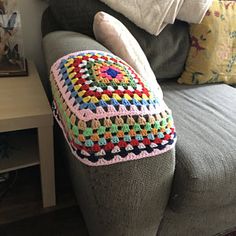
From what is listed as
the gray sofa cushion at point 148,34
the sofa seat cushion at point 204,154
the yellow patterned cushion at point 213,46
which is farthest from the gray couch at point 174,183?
the yellow patterned cushion at point 213,46

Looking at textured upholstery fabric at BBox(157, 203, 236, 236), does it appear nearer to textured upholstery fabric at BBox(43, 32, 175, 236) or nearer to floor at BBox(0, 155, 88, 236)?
textured upholstery fabric at BBox(43, 32, 175, 236)

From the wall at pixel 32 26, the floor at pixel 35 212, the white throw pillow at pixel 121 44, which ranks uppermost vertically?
the white throw pillow at pixel 121 44

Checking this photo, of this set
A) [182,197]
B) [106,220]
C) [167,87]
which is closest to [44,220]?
[106,220]

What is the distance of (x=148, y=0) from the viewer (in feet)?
3.53

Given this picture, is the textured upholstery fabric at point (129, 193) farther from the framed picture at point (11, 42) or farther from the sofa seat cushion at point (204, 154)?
the framed picture at point (11, 42)

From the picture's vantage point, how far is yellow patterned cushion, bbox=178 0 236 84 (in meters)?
1.18

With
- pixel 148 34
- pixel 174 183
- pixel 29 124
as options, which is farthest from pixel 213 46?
pixel 29 124

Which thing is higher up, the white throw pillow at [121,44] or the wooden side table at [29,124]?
the white throw pillow at [121,44]

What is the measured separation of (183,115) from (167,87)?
252mm

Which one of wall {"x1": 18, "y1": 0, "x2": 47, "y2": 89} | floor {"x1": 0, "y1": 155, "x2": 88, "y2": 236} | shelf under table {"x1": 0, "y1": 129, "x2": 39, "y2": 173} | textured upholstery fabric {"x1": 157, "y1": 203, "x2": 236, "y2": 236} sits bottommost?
floor {"x1": 0, "y1": 155, "x2": 88, "y2": 236}

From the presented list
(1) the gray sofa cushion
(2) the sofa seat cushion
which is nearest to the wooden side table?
(1) the gray sofa cushion

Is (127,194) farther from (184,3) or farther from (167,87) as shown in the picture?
(184,3)

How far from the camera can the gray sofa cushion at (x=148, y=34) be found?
1046 millimetres

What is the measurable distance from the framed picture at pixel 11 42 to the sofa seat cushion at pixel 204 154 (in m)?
0.62
